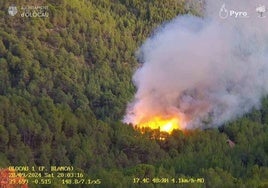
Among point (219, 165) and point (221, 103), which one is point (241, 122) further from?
point (219, 165)

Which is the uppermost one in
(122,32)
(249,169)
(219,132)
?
(122,32)

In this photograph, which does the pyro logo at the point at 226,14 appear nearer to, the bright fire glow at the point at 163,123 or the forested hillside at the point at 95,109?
the forested hillside at the point at 95,109

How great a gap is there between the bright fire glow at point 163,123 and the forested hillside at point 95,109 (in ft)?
8.09

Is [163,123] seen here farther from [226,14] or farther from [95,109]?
[226,14]

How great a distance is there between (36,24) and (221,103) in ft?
64.2

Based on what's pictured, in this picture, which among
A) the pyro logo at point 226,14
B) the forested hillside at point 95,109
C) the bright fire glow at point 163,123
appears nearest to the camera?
the forested hillside at point 95,109

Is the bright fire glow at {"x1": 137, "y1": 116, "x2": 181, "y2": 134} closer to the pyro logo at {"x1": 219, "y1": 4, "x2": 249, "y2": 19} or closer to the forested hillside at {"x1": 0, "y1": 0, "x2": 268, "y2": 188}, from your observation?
the forested hillside at {"x1": 0, "y1": 0, "x2": 268, "y2": 188}

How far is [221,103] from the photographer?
92.1m

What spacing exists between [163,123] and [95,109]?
667 centimetres

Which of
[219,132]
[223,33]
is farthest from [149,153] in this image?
[223,33]

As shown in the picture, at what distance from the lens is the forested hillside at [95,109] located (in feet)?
182

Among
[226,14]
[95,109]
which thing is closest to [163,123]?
[95,109]

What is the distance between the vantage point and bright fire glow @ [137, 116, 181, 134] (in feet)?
260

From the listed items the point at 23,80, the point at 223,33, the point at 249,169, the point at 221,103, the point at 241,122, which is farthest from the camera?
the point at 223,33
